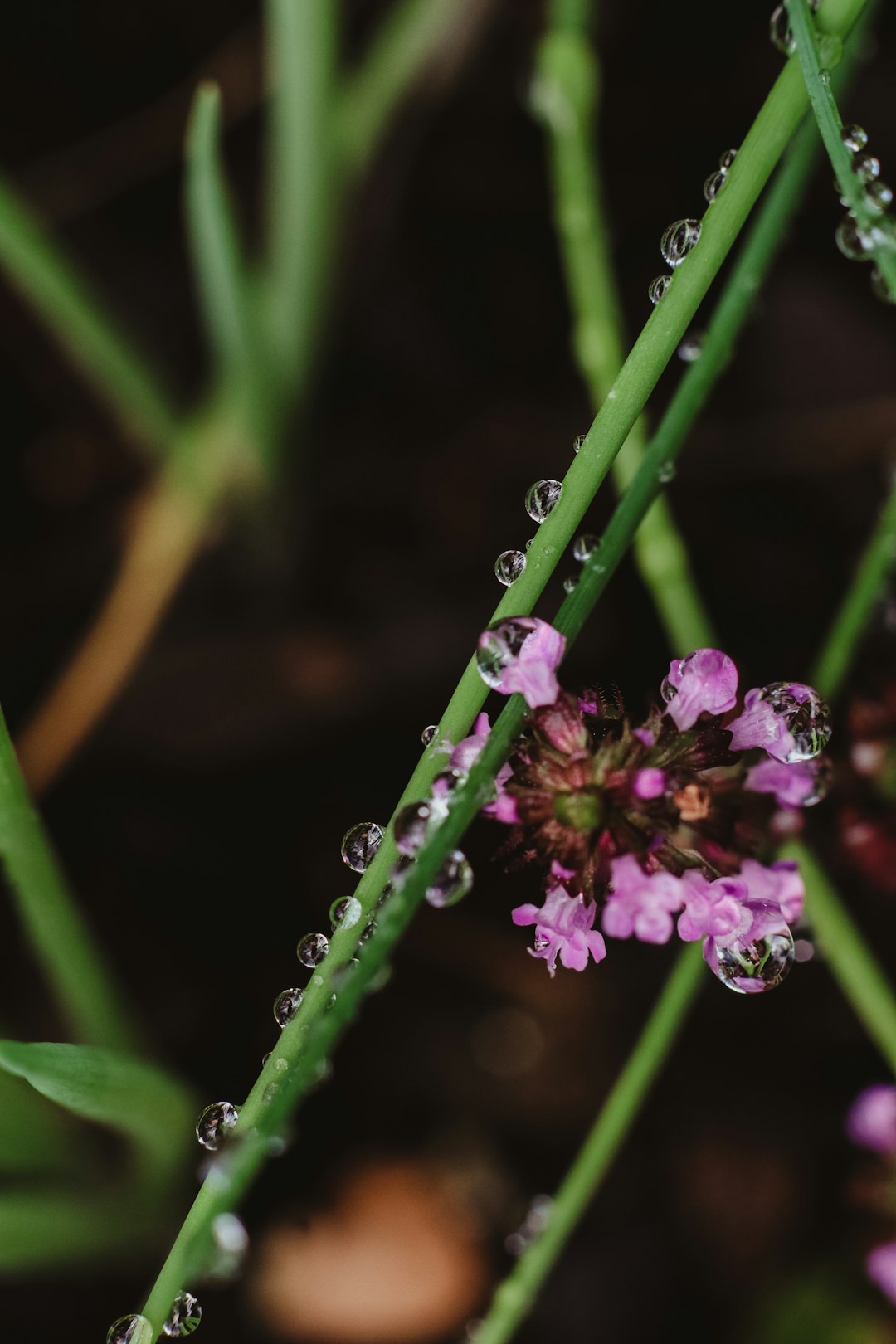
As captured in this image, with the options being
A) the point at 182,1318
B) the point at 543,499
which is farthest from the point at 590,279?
the point at 182,1318

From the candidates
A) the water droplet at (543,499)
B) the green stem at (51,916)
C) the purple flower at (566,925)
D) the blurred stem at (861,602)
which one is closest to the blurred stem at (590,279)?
the blurred stem at (861,602)

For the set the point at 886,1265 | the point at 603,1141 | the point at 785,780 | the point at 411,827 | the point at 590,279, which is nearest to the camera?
the point at 411,827

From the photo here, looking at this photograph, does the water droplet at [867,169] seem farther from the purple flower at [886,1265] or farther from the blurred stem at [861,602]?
the purple flower at [886,1265]

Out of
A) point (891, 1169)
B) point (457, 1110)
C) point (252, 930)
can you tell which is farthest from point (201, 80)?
point (891, 1169)

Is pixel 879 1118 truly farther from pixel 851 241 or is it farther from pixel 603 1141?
pixel 851 241

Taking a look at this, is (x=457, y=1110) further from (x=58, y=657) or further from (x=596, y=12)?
(x=596, y=12)

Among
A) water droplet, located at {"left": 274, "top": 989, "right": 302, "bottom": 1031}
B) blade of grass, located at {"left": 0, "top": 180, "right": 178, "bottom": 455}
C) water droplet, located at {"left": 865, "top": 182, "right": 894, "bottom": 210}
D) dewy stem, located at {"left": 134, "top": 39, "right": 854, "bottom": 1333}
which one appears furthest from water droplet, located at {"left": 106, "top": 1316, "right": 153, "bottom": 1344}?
blade of grass, located at {"left": 0, "top": 180, "right": 178, "bottom": 455}

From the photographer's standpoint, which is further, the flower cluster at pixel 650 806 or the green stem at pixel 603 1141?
the green stem at pixel 603 1141
